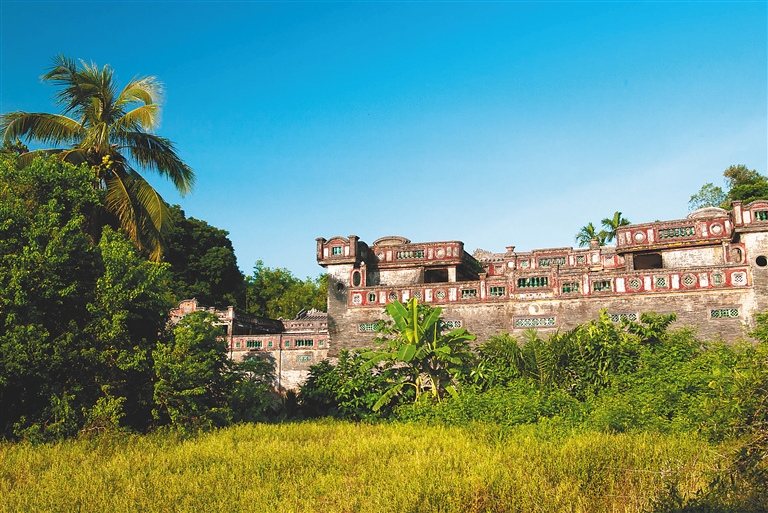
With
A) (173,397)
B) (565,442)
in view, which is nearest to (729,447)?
(565,442)

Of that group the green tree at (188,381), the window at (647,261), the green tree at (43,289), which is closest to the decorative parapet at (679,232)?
the window at (647,261)

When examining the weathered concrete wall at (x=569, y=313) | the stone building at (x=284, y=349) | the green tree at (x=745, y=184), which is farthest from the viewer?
the green tree at (x=745, y=184)

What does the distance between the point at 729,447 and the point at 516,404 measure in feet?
20.5

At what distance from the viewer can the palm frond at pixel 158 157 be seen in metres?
14.4

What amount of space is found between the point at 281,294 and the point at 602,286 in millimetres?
28065

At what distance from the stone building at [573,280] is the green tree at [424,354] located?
2.61 m

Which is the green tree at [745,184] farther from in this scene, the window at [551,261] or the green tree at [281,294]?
the green tree at [281,294]

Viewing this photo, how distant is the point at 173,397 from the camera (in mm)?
13164

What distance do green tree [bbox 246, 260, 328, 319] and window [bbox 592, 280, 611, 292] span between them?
70.3 feet

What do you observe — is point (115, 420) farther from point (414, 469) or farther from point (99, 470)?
point (414, 469)

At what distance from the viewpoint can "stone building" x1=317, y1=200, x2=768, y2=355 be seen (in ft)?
59.9

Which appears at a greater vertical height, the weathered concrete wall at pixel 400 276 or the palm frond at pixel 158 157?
the palm frond at pixel 158 157

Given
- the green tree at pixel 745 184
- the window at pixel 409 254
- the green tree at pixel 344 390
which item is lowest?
the green tree at pixel 344 390

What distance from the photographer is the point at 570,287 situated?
19562mm
